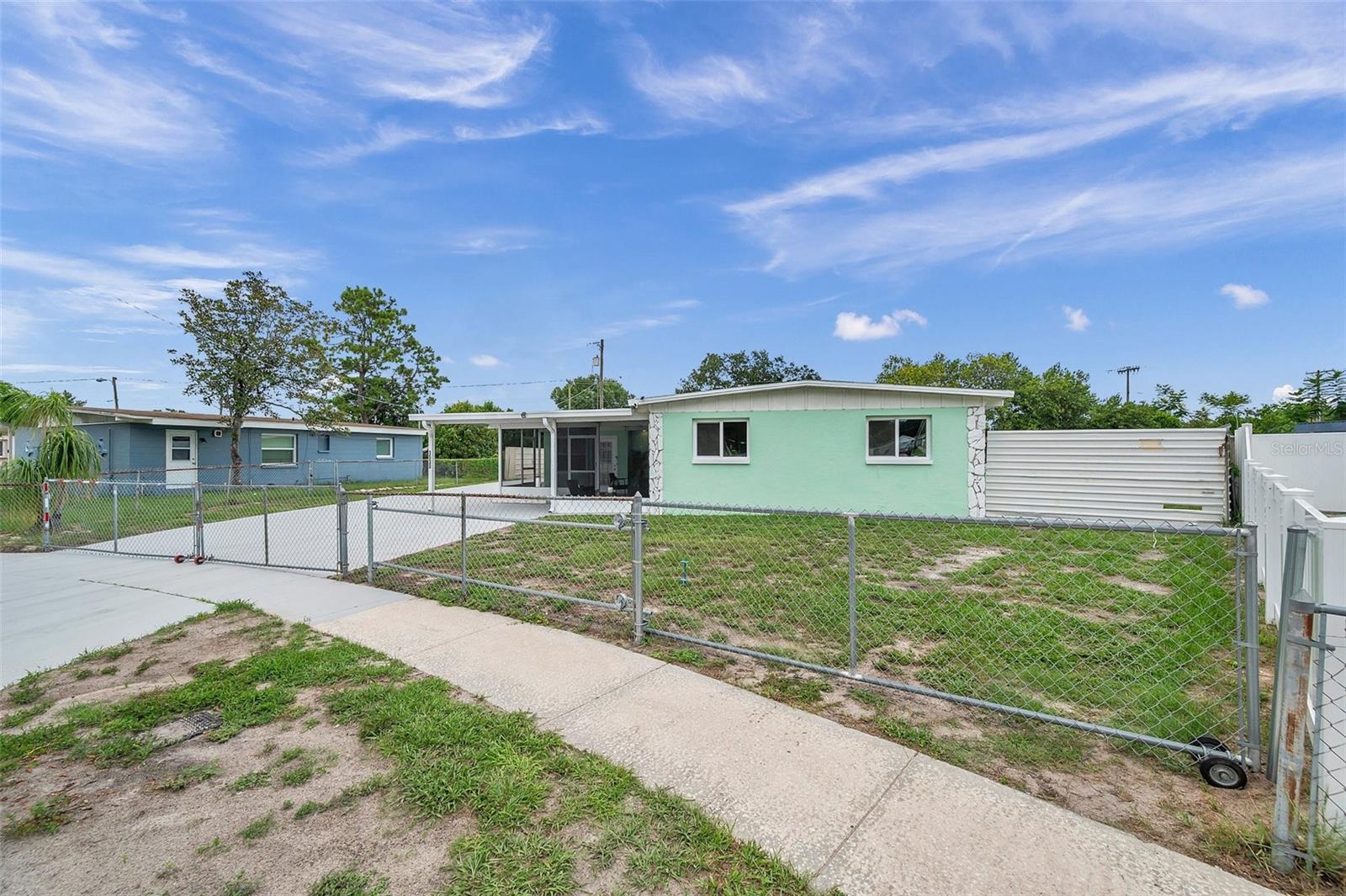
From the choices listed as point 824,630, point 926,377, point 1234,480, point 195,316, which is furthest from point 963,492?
point 926,377

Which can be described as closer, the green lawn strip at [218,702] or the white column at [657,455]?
the green lawn strip at [218,702]

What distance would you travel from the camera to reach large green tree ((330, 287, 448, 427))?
34156 millimetres

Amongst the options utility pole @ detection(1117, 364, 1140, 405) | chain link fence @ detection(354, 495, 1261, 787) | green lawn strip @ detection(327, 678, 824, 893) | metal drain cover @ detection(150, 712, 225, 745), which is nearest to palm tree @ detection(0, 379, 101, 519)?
chain link fence @ detection(354, 495, 1261, 787)

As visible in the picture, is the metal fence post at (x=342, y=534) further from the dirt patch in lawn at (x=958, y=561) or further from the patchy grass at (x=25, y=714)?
the dirt patch in lawn at (x=958, y=561)

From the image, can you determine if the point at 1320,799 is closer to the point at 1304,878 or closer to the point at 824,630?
the point at 1304,878

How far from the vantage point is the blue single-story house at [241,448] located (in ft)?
63.0

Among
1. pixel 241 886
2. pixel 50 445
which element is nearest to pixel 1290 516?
pixel 241 886

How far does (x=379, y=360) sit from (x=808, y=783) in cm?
3870

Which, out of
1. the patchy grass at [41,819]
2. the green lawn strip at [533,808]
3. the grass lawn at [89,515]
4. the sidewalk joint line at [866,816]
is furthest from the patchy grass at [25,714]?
the sidewalk joint line at [866,816]

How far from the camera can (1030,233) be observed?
675 inches

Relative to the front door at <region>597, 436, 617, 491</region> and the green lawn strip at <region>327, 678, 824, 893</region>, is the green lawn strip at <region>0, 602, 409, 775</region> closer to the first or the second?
the green lawn strip at <region>327, 678, 824, 893</region>

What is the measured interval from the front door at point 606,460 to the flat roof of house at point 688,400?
1820 mm

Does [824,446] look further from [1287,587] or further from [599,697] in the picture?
[1287,587]

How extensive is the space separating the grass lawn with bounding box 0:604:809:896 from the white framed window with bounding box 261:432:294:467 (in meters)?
22.6
